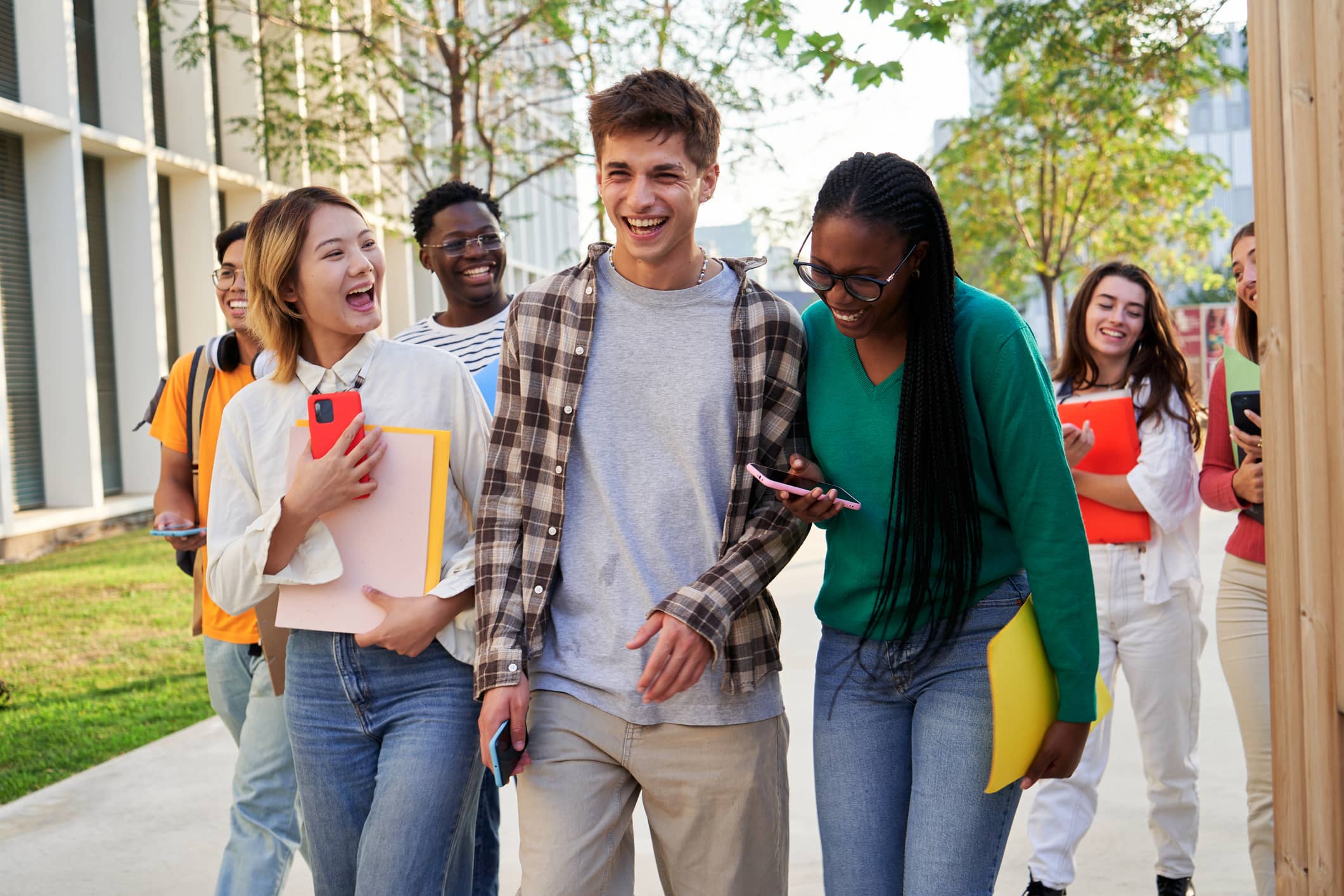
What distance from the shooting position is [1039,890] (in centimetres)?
431

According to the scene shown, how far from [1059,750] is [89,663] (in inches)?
302

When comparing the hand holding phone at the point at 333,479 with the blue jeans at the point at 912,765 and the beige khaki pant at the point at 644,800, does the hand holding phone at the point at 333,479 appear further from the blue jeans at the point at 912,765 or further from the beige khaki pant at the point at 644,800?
the blue jeans at the point at 912,765

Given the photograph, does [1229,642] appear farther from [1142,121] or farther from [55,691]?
[1142,121]

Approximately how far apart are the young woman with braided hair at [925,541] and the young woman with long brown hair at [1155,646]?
1.76 m

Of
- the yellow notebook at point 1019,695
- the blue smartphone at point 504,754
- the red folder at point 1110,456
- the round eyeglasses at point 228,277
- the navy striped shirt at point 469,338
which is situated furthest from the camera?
the navy striped shirt at point 469,338

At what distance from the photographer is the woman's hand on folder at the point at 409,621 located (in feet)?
9.40

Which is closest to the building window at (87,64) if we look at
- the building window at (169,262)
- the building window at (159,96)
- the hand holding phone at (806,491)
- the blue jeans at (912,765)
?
the building window at (159,96)

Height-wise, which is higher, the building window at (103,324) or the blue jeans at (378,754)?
the building window at (103,324)

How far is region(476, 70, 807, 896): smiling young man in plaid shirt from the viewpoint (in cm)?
275

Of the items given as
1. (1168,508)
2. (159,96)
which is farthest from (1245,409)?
(159,96)

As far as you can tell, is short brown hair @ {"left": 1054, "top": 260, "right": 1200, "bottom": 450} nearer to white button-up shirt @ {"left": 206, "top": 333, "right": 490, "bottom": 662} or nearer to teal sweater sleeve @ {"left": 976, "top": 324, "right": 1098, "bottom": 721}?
teal sweater sleeve @ {"left": 976, "top": 324, "right": 1098, "bottom": 721}

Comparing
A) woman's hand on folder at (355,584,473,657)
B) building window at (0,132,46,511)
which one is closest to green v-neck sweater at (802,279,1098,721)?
woman's hand on folder at (355,584,473,657)

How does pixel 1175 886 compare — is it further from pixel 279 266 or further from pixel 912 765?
pixel 279 266

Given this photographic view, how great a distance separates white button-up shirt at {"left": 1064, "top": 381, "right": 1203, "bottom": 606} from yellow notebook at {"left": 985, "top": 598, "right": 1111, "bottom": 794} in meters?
1.97
